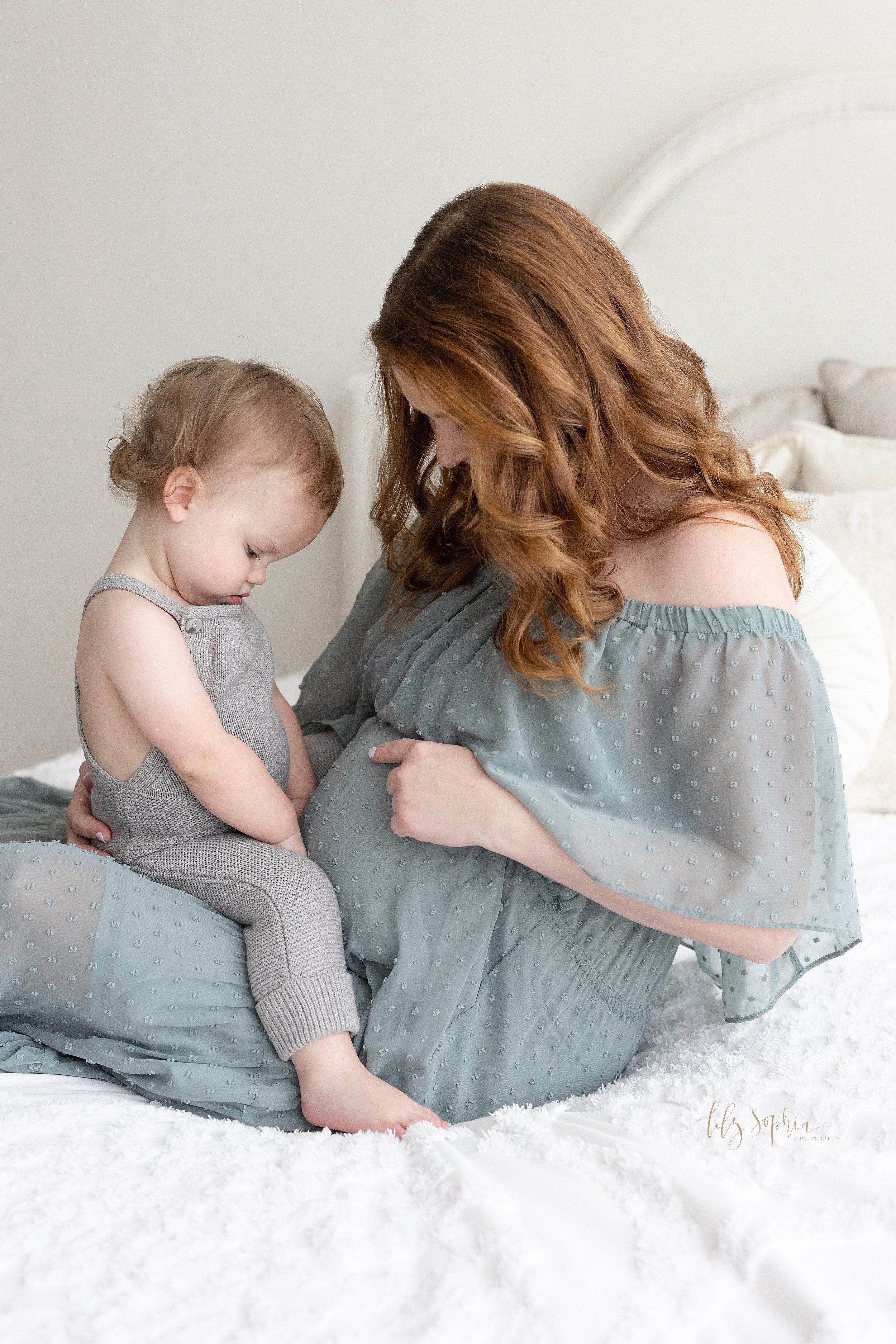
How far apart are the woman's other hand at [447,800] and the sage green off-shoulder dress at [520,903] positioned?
0.07ft

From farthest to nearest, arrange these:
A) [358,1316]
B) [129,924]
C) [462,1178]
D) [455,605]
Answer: [455,605] < [129,924] < [462,1178] < [358,1316]

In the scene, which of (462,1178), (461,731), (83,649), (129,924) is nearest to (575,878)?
(461,731)

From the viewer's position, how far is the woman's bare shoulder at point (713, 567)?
0.94 meters

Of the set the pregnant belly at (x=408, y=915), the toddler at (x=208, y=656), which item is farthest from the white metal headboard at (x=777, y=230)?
the pregnant belly at (x=408, y=915)

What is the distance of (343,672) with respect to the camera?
1.37m

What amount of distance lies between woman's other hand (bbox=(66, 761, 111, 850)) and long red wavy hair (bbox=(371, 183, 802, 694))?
0.50m

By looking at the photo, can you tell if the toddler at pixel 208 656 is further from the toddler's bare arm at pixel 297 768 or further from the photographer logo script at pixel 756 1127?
the photographer logo script at pixel 756 1127

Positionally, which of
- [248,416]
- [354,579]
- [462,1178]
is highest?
[248,416]

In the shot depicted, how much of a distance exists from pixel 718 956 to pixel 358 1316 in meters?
0.63

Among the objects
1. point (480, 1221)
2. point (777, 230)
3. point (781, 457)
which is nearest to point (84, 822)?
point (480, 1221)

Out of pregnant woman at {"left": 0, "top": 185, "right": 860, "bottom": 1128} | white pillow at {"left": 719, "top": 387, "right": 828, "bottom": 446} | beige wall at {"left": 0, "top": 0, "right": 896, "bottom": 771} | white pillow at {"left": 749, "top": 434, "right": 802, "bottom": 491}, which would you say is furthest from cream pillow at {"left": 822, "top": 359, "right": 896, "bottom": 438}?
pregnant woman at {"left": 0, "top": 185, "right": 860, "bottom": 1128}

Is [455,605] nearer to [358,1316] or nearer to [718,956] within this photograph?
[718,956]

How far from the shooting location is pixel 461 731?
1.05 m

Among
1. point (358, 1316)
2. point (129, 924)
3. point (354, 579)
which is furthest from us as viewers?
point (354, 579)
